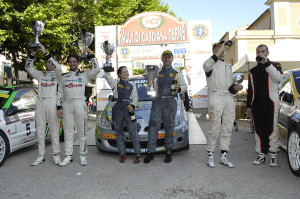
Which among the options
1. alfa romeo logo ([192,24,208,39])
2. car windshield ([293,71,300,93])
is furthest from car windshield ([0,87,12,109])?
alfa romeo logo ([192,24,208,39])

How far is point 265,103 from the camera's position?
14.3 feet

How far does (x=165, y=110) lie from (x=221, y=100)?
38.0 inches

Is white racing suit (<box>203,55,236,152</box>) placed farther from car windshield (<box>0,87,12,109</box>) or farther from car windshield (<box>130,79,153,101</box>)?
car windshield (<box>0,87,12,109</box>)

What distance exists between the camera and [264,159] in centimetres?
452

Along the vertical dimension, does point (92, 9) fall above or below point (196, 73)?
above

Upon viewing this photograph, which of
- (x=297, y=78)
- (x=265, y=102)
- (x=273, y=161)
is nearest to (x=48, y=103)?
(x=265, y=102)

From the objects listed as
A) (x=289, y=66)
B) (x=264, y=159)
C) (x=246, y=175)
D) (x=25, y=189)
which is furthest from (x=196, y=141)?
(x=289, y=66)

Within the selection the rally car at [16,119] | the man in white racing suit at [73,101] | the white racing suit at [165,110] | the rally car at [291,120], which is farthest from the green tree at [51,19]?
→ the rally car at [291,120]

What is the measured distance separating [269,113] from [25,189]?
380 cm

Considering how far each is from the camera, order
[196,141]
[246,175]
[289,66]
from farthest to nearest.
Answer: [289,66], [196,141], [246,175]

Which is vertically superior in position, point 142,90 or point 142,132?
point 142,90

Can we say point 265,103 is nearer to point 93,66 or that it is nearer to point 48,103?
point 93,66

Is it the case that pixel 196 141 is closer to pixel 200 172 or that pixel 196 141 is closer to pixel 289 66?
pixel 200 172

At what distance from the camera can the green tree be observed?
1160 cm
